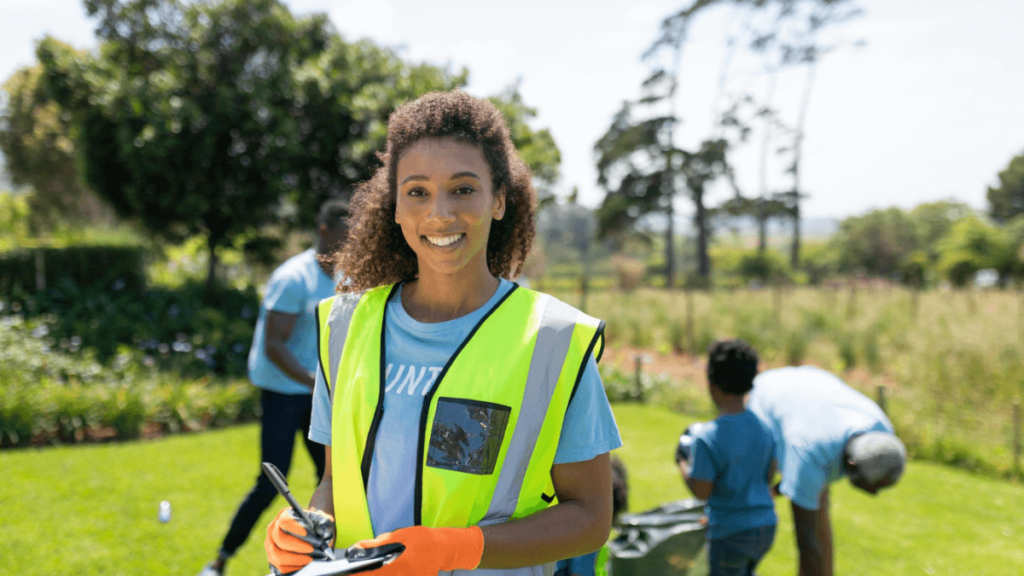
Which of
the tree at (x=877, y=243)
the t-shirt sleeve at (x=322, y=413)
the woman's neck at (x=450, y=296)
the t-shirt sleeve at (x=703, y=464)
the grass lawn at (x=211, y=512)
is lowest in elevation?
the grass lawn at (x=211, y=512)

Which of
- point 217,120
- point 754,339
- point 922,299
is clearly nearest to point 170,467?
point 217,120

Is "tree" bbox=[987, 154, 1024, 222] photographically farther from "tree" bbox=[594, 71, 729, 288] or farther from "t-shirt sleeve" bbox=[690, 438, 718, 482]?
"t-shirt sleeve" bbox=[690, 438, 718, 482]

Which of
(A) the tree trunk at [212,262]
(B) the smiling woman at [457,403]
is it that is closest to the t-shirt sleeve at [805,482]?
(B) the smiling woman at [457,403]

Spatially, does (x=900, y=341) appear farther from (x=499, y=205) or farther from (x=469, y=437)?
(x=469, y=437)

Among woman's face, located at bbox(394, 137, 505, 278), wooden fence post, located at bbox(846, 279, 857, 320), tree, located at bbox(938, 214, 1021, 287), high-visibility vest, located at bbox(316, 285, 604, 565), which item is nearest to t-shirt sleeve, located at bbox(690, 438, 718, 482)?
high-visibility vest, located at bbox(316, 285, 604, 565)

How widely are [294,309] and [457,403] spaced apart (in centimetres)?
242

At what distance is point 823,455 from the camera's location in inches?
118

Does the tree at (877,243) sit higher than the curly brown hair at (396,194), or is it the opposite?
the tree at (877,243)

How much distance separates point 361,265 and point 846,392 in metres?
2.79

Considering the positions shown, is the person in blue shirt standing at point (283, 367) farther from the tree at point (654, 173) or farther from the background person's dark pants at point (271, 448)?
the tree at point (654, 173)

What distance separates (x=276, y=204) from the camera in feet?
40.8

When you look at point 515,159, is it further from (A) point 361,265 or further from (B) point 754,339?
(B) point 754,339

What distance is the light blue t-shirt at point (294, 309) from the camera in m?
3.46

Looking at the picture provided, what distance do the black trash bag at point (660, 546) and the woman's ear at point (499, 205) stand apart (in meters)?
2.15
